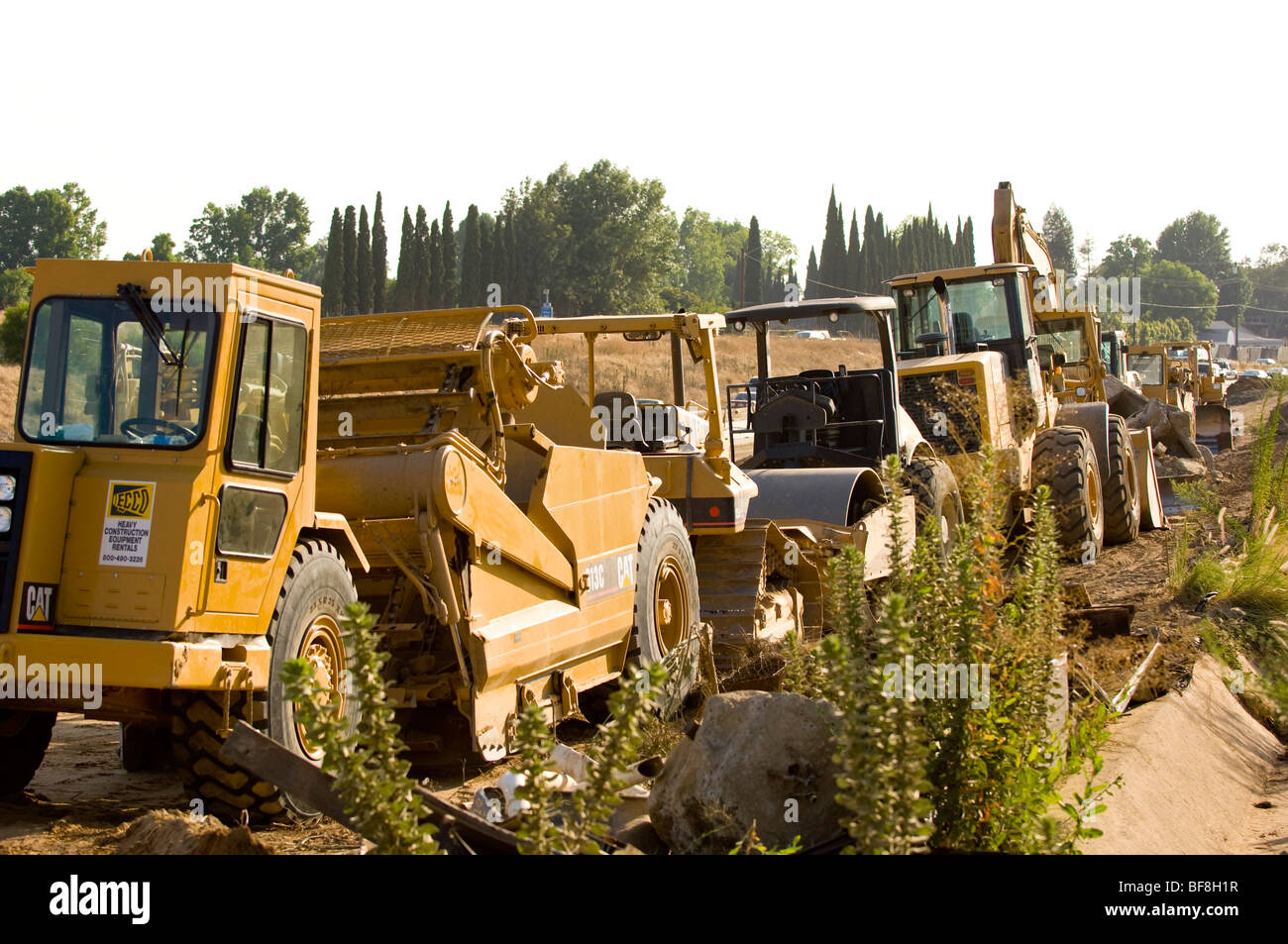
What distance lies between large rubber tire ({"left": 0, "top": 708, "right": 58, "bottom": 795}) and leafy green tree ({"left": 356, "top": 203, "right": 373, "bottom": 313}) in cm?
5170

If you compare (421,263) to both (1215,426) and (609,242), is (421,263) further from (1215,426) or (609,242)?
(1215,426)

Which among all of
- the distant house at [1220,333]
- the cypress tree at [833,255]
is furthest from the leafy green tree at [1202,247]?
the cypress tree at [833,255]

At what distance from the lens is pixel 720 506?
31.3ft

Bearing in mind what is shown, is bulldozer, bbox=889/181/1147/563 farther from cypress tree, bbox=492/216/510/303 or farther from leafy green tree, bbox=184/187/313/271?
leafy green tree, bbox=184/187/313/271

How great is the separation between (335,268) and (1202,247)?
135 metres

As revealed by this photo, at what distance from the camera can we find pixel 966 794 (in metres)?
4.34

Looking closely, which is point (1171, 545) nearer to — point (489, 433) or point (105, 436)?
point (489, 433)

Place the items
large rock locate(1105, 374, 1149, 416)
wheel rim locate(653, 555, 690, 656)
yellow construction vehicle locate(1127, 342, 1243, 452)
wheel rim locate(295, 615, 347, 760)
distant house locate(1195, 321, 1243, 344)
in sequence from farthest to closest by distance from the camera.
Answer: distant house locate(1195, 321, 1243, 344) < yellow construction vehicle locate(1127, 342, 1243, 452) < large rock locate(1105, 374, 1149, 416) < wheel rim locate(653, 555, 690, 656) < wheel rim locate(295, 615, 347, 760)

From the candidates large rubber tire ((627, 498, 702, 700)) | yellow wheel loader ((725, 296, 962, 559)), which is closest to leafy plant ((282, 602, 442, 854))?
large rubber tire ((627, 498, 702, 700))

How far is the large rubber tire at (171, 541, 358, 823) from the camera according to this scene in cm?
561

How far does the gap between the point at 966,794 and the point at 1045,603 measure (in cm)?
110

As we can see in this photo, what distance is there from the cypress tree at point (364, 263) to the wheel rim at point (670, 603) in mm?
49580

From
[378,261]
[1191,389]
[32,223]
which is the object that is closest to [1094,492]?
[1191,389]
